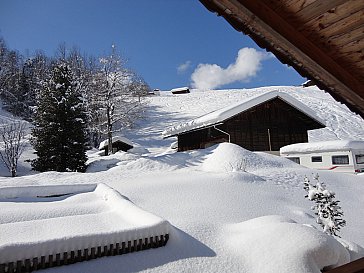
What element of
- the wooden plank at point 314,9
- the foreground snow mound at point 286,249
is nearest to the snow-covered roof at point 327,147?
the foreground snow mound at point 286,249

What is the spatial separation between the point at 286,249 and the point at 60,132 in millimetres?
18072

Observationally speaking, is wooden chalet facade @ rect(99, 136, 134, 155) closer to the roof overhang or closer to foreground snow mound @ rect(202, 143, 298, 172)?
foreground snow mound @ rect(202, 143, 298, 172)

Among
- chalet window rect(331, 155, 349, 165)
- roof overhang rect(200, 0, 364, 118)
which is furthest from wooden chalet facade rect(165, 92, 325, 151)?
roof overhang rect(200, 0, 364, 118)

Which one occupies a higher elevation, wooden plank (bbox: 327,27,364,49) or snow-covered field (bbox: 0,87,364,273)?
wooden plank (bbox: 327,27,364,49)

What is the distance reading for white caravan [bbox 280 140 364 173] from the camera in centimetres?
1658

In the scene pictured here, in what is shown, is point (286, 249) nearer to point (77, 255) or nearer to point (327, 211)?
point (77, 255)

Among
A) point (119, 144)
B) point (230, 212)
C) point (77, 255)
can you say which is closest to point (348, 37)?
point (77, 255)

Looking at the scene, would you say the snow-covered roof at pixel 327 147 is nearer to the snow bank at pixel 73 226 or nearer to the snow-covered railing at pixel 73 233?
the snow bank at pixel 73 226

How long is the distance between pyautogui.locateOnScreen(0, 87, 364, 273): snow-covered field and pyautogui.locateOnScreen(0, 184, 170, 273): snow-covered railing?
0.17m

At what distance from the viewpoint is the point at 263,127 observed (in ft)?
70.8

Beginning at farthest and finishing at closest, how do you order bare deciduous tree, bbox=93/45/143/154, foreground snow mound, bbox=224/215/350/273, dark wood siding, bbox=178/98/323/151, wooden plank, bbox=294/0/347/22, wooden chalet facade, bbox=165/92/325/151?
1. bare deciduous tree, bbox=93/45/143/154
2. dark wood siding, bbox=178/98/323/151
3. wooden chalet facade, bbox=165/92/325/151
4. foreground snow mound, bbox=224/215/350/273
5. wooden plank, bbox=294/0/347/22

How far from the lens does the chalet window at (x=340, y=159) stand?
55.2ft

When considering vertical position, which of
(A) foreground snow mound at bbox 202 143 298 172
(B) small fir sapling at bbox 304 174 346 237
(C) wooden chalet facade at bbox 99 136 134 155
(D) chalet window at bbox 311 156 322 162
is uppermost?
(C) wooden chalet facade at bbox 99 136 134 155

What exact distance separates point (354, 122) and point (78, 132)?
39.0 m
